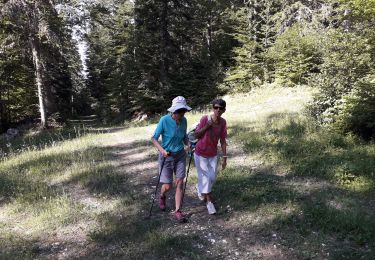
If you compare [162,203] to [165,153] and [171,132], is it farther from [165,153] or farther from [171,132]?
[171,132]

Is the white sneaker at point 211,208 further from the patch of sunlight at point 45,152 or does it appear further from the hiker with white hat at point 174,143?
the patch of sunlight at point 45,152

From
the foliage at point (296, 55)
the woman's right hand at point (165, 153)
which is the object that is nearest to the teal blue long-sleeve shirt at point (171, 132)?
the woman's right hand at point (165, 153)

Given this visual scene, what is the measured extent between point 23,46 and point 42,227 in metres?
15.7

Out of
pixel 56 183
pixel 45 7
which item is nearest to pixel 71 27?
pixel 45 7

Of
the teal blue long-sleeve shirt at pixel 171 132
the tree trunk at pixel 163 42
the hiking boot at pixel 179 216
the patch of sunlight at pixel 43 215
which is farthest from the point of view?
the tree trunk at pixel 163 42

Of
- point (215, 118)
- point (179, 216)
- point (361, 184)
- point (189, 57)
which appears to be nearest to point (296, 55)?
point (189, 57)

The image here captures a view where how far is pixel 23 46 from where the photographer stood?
19641mm

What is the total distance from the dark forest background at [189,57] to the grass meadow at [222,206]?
5.88 ft

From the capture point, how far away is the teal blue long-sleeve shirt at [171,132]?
6363mm

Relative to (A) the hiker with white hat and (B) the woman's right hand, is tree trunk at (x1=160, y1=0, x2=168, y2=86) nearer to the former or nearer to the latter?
(A) the hiker with white hat

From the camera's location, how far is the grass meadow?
5.60 meters

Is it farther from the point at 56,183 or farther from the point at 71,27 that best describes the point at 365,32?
the point at 71,27

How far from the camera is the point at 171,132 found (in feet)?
20.9

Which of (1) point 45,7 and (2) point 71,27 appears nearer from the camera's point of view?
(1) point 45,7
